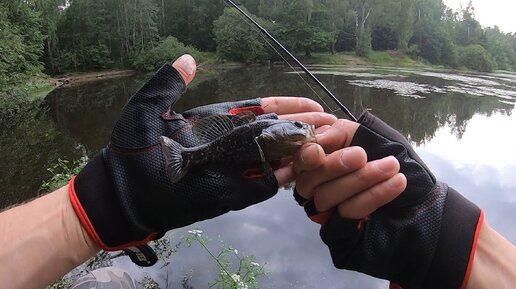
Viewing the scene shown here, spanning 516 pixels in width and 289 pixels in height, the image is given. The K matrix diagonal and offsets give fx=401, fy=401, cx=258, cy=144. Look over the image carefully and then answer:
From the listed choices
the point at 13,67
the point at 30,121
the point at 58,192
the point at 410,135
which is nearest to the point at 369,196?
the point at 58,192

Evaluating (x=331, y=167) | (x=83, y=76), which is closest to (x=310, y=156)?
(x=331, y=167)

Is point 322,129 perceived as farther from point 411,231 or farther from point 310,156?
point 411,231

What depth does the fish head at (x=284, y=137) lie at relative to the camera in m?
2.00

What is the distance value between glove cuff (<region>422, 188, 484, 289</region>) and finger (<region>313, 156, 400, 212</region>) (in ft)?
1.66

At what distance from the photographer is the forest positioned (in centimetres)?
4538

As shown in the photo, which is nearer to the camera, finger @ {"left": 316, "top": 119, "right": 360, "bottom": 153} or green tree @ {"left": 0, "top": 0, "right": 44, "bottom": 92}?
finger @ {"left": 316, "top": 119, "right": 360, "bottom": 153}

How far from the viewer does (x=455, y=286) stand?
6.66ft

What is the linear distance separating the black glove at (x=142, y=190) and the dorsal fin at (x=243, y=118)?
0.11 m

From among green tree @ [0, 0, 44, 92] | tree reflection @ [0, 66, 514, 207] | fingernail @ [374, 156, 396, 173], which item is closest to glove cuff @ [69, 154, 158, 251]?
fingernail @ [374, 156, 396, 173]

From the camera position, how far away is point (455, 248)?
204 centimetres

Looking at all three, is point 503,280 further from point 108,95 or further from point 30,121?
point 108,95

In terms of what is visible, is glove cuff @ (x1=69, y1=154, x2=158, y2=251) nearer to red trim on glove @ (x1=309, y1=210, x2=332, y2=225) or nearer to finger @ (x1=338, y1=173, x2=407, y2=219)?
red trim on glove @ (x1=309, y1=210, x2=332, y2=225)

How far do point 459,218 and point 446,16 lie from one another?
95.9 m

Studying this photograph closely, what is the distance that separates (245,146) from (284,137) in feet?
0.80
